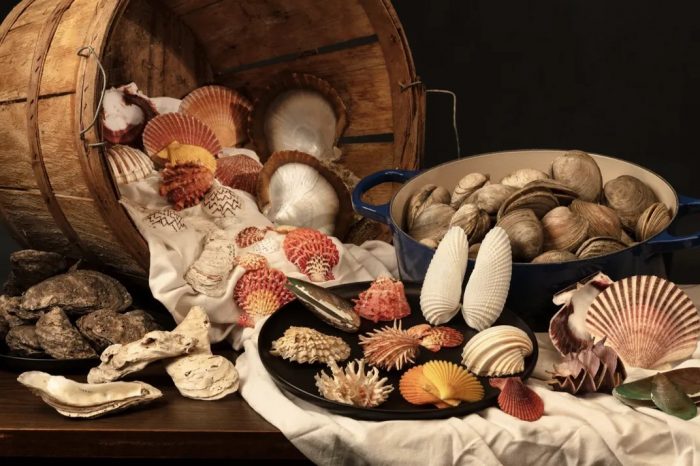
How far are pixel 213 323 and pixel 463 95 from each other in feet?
4.23

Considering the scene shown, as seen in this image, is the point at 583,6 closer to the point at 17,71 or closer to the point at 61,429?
the point at 17,71

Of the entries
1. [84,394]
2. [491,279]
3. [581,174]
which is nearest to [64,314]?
[84,394]

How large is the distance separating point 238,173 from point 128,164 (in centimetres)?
28

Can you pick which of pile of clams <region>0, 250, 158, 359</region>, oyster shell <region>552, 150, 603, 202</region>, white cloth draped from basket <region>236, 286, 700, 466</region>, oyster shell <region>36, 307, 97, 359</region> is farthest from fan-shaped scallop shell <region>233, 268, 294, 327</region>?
oyster shell <region>552, 150, 603, 202</region>

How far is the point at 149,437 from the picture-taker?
4.58ft

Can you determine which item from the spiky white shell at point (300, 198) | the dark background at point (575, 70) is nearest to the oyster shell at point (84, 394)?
the spiky white shell at point (300, 198)

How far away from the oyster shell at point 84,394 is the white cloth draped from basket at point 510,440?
273mm

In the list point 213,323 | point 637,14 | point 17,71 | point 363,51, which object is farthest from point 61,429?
point 637,14

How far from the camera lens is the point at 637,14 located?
263 cm

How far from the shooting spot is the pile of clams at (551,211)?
1.62 m

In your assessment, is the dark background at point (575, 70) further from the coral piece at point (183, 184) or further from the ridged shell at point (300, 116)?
the coral piece at point (183, 184)

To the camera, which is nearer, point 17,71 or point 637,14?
point 17,71

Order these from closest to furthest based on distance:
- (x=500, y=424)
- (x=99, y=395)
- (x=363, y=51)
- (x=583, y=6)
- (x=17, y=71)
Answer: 1. (x=500, y=424)
2. (x=99, y=395)
3. (x=17, y=71)
4. (x=363, y=51)
5. (x=583, y=6)

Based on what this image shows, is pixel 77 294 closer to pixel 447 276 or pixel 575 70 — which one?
pixel 447 276
